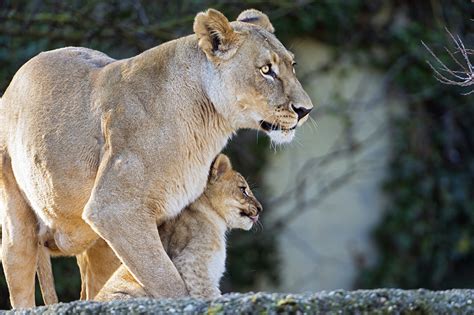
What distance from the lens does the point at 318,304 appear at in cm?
415

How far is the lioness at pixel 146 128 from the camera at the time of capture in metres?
5.23

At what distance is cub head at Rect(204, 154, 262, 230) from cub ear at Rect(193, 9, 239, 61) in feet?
2.86

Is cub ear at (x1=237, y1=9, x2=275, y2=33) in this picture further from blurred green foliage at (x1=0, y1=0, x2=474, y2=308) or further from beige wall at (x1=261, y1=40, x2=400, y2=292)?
beige wall at (x1=261, y1=40, x2=400, y2=292)

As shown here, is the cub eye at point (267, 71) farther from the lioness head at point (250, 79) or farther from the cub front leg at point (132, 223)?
the cub front leg at point (132, 223)

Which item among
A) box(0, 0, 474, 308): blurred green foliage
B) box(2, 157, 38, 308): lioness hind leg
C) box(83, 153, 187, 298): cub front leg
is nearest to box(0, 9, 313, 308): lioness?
box(83, 153, 187, 298): cub front leg

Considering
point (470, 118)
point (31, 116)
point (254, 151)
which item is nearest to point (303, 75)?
point (254, 151)

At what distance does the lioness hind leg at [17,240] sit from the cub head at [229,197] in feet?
3.16

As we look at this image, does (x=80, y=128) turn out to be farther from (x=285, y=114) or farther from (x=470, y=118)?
(x=470, y=118)

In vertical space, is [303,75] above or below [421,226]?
above

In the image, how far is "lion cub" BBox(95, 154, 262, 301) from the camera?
5426 millimetres

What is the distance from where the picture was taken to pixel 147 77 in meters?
5.47

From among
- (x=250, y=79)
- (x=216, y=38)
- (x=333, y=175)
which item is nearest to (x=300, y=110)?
(x=250, y=79)

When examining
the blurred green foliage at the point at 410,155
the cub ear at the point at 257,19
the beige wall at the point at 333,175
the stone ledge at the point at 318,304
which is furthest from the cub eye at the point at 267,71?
the beige wall at the point at 333,175

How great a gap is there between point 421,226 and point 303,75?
6.17 feet
